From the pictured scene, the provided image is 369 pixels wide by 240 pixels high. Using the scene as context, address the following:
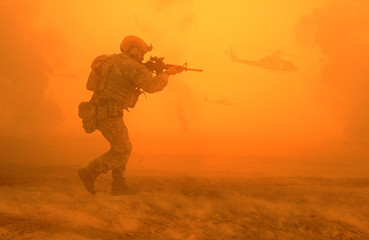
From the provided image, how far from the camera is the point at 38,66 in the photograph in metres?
26.3

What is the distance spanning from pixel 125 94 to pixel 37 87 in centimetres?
2343

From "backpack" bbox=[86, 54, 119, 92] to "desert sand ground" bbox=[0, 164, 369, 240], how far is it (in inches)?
44.0

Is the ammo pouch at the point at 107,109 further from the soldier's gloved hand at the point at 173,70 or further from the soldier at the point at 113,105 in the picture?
the soldier's gloved hand at the point at 173,70

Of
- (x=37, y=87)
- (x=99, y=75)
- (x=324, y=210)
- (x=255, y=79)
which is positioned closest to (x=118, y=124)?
(x=99, y=75)

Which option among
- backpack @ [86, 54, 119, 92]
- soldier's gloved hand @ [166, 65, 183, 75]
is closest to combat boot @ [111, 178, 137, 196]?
backpack @ [86, 54, 119, 92]

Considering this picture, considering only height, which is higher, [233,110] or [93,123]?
[233,110]

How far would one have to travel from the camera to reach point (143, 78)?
3.37 m

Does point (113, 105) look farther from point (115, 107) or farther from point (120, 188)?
point (120, 188)

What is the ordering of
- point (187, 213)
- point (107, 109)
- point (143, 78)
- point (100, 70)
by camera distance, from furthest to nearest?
point (100, 70), point (107, 109), point (143, 78), point (187, 213)

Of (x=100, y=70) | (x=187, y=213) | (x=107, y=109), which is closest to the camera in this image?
(x=187, y=213)

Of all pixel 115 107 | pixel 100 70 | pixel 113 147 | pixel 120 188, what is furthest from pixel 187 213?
pixel 100 70

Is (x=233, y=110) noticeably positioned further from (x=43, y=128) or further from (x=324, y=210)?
(x=324, y=210)

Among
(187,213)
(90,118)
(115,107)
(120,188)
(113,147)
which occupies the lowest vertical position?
(187,213)

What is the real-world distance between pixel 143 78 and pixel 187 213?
1.36m
